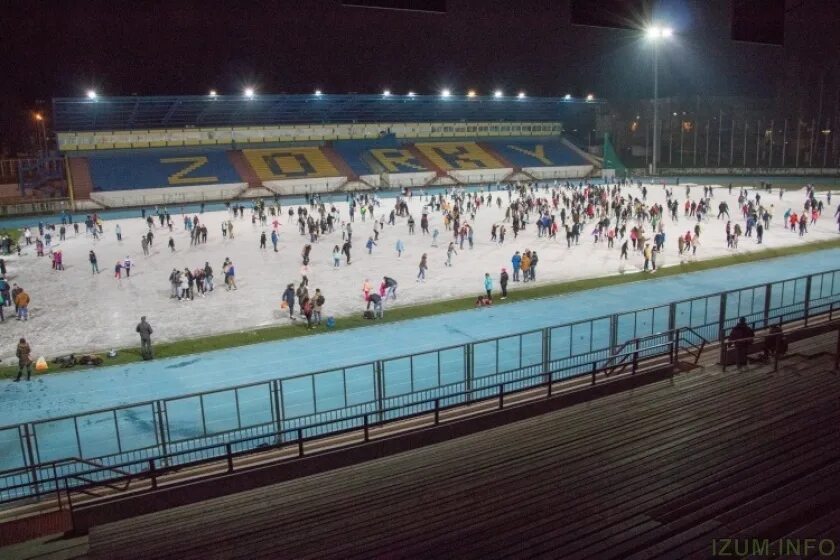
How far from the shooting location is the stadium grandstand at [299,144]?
178 feet

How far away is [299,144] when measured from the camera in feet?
220

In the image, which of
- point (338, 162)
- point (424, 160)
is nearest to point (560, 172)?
point (424, 160)

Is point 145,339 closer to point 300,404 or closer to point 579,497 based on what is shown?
point 300,404

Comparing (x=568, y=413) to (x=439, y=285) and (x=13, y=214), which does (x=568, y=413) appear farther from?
(x=13, y=214)

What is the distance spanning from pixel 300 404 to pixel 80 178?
4940cm

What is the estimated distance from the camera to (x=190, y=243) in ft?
106

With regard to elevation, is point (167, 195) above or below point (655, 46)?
below

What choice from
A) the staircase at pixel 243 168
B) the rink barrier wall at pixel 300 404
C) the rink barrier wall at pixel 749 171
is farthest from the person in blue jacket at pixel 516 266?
the rink barrier wall at pixel 749 171

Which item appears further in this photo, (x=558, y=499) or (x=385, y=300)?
(x=385, y=300)

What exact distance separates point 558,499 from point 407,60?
53323mm

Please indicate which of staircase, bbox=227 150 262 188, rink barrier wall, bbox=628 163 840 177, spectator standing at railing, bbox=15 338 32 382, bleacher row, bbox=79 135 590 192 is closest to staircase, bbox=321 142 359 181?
bleacher row, bbox=79 135 590 192

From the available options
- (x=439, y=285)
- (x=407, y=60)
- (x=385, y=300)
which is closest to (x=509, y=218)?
(x=439, y=285)

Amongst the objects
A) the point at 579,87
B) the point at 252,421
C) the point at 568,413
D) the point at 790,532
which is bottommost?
the point at 252,421

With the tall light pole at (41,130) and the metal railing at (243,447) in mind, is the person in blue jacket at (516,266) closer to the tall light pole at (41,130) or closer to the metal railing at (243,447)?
the metal railing at (243,447)
